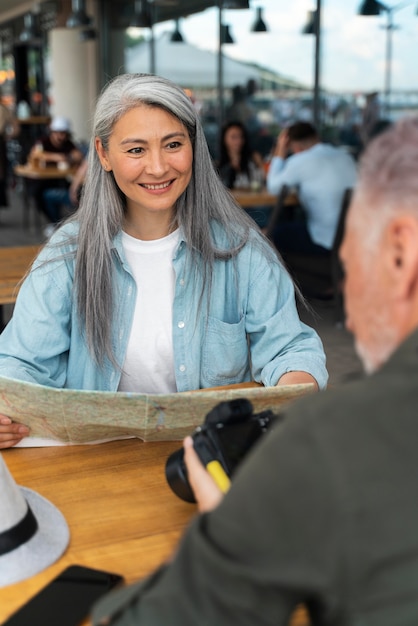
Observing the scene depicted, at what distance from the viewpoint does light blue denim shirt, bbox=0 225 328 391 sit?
6.26 feet

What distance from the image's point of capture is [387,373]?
73cm

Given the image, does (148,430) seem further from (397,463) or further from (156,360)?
(397,463)

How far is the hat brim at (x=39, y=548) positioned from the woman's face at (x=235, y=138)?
7.04 meters

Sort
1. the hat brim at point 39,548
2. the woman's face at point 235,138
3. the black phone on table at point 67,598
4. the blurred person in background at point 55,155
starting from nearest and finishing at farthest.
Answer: the black phone on table at point 67,598
the hat brim at point 39,548
the woman's face at point 235,138
the blurred person in background at point 55,155

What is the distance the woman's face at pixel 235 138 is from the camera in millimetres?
8016

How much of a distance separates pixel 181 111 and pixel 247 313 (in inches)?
20.8

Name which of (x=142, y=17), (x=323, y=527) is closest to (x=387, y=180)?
(x=323, y=527)

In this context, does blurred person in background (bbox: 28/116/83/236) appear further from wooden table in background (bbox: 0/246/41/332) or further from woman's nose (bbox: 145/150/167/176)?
woman's nose (bbox: 145/150/167/176)

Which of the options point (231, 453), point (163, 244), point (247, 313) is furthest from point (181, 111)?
point (231, 453)

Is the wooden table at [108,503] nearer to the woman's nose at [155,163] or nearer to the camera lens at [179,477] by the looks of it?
the camera lens at [179,477]

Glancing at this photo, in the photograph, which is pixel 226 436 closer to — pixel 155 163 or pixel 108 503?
pixel 108 503

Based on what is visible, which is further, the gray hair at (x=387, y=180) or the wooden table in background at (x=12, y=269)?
the wooden table in background at (x=12, y=269)

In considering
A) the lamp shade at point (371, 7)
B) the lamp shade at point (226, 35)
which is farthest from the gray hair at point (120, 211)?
the lamp shade at point (226, 35)

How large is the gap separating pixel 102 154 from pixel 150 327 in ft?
1.51
